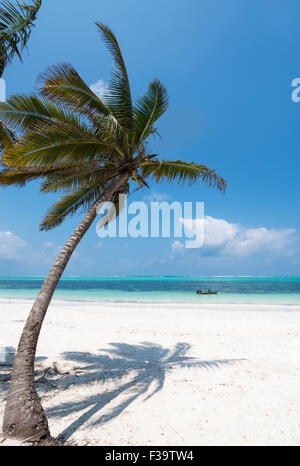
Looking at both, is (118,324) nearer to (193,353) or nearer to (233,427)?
(193,353)

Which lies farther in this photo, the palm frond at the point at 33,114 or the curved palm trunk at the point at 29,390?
the palm frond at the point at 33,114

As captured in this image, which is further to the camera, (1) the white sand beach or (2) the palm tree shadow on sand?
(2) the palm tree shadow on sand

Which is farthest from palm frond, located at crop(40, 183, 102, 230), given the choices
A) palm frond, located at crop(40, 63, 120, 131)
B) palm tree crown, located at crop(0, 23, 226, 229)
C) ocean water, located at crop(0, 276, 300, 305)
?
ocean water, located at crop(0, 276, 300, 305)

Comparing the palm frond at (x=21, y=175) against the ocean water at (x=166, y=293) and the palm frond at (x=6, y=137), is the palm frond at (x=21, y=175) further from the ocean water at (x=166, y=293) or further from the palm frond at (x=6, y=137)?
the ocean water at (x=166, y=293)

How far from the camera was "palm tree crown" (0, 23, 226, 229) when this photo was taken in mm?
4348

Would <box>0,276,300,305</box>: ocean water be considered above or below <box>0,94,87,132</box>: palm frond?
below

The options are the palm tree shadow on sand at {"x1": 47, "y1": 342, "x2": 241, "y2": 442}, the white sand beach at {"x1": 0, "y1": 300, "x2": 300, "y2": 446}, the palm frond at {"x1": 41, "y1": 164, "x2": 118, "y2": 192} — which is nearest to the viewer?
the white sand beach at {"x1": 0, "y1": 300, "x2": 300, "y2": 446}

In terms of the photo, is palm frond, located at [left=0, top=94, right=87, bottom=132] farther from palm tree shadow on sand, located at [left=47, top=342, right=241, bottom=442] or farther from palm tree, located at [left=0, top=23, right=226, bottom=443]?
palm tree shadow on sand, located at [left=47, top=342, right=241, bottom=442]

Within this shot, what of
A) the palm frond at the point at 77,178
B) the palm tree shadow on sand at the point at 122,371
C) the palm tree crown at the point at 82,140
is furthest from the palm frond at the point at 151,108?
the palm tree shadow on sand at the point at 122,371

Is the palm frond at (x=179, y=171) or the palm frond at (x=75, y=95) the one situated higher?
the palm frond at (x=75, y=95)

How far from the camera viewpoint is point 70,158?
4.81 m

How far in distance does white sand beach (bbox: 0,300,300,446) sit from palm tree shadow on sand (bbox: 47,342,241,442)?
17 mm

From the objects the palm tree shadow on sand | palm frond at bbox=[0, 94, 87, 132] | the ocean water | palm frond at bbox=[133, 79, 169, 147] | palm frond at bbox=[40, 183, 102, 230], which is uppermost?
palm frond at bbox=[133, 79, 169, 147]

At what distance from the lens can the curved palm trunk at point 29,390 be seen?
317 cm
